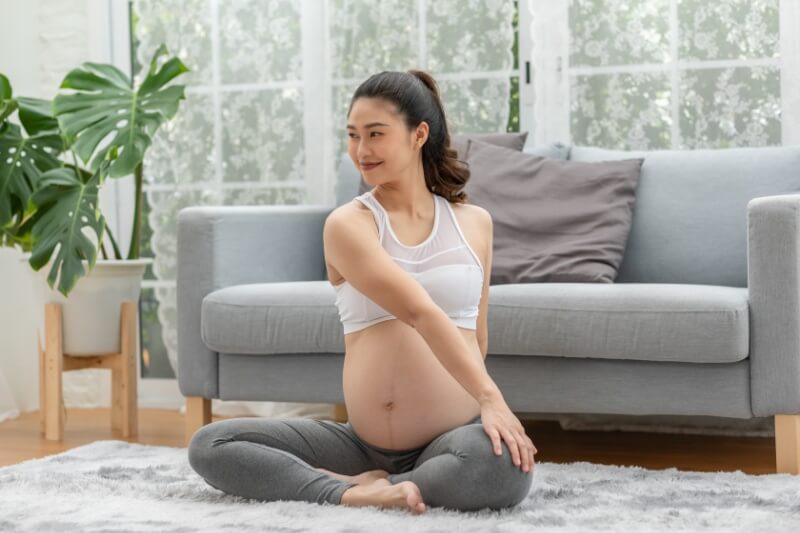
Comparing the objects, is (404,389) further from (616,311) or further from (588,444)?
(588,444)

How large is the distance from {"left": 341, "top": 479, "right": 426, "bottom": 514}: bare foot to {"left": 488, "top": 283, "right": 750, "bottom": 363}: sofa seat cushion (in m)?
0.70

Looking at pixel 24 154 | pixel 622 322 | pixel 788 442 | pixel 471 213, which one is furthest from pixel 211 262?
pixel 788 442

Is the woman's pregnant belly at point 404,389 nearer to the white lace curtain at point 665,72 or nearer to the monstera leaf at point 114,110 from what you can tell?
the monstera leaf at point 114,110

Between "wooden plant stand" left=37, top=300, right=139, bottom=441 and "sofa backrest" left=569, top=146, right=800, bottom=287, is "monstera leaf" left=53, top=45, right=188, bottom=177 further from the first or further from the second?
"sofa backrest" left=569, top=146, right=800, bottom=287

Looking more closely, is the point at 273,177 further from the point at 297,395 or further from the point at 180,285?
the point at 297,395

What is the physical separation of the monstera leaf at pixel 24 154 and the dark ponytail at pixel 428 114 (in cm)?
166

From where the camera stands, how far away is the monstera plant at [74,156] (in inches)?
129

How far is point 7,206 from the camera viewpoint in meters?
3.46

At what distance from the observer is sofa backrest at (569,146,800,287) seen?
121 inches

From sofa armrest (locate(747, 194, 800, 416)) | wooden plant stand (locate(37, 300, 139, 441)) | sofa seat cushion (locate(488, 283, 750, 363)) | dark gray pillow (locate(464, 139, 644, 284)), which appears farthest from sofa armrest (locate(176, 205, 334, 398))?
sofa armrest (locate(747, 194, 800, 416))

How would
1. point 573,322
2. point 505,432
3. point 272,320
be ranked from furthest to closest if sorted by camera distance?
point 272,320
point 573,322
point 505,432

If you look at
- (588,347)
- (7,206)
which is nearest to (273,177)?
(7,206)

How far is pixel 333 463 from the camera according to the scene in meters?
2.18

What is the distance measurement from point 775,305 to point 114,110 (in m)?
2.01
